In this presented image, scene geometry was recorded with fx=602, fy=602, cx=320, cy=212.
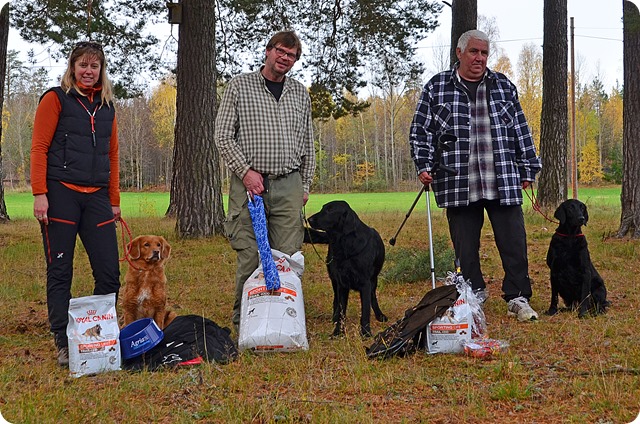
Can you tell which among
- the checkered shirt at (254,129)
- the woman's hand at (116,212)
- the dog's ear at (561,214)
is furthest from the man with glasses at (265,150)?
the dog's ear at (561,214)

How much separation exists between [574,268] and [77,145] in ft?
12.3

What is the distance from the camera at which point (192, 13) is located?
29.1 feet

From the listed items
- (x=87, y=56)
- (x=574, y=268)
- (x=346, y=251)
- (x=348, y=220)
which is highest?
(x=87, y=56)

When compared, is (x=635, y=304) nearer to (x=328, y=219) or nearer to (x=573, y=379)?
(x=573, y=379)

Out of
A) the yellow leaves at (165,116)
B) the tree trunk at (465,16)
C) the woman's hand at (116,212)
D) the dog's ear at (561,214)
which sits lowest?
the dog's ear at (561,214)

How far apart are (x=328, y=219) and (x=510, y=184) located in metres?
1.45

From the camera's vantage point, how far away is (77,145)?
3.68 meters

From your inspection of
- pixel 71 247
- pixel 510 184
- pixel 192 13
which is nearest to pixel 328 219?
pixel 510 184

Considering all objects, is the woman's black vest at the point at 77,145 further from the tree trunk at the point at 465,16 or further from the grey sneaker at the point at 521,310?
the tree trunk at the point at 465,16

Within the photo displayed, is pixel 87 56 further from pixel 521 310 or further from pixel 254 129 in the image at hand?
pixel 521 310

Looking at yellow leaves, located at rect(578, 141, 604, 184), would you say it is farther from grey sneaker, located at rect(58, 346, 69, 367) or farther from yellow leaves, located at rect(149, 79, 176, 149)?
grey sneaker, located at rect(58, 346, 69, 367)

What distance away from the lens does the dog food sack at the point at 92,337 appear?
343cm

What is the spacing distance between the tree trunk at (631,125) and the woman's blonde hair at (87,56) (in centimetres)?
712

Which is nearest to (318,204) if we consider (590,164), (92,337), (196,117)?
(196,117)
